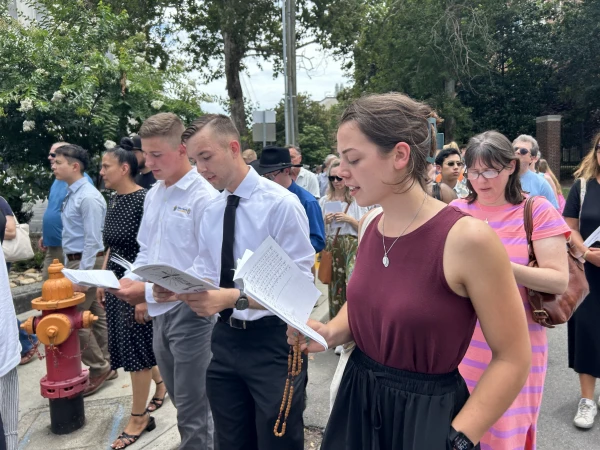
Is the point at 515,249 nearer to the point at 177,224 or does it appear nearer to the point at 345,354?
the point at 345,354

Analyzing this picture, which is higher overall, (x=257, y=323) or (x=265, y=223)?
(x=265, y=223)

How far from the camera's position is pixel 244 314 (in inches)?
98.0

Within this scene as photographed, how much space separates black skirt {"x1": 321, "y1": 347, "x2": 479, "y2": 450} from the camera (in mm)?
1494

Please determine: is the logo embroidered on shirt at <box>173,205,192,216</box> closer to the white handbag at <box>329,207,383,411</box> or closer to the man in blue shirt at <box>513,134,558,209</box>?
the white handbag at <box>329,207,383,411</box>

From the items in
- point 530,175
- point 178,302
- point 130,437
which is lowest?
point 130,437

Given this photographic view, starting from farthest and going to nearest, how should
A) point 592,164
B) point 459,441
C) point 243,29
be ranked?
point 243,29 < point 592,164 < point 459,441

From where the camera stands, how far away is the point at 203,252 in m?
2.78

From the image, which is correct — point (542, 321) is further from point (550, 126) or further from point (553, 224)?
point (550, 126)

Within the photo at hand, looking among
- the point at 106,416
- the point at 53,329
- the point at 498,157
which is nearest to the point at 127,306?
the point at 53,329

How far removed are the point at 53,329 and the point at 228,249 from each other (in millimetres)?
1990

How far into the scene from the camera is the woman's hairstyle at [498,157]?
2.65 metres

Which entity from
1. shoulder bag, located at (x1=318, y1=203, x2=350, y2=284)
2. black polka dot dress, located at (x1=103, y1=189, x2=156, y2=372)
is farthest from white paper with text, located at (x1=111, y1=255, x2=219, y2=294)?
shoulder bag, located at (x1=318, y1=203, x2=350, y2=284)

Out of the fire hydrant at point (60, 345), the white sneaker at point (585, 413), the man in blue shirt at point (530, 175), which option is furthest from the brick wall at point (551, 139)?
the fire hydrant at point (60, 345)

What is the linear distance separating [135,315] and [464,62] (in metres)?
25.6
